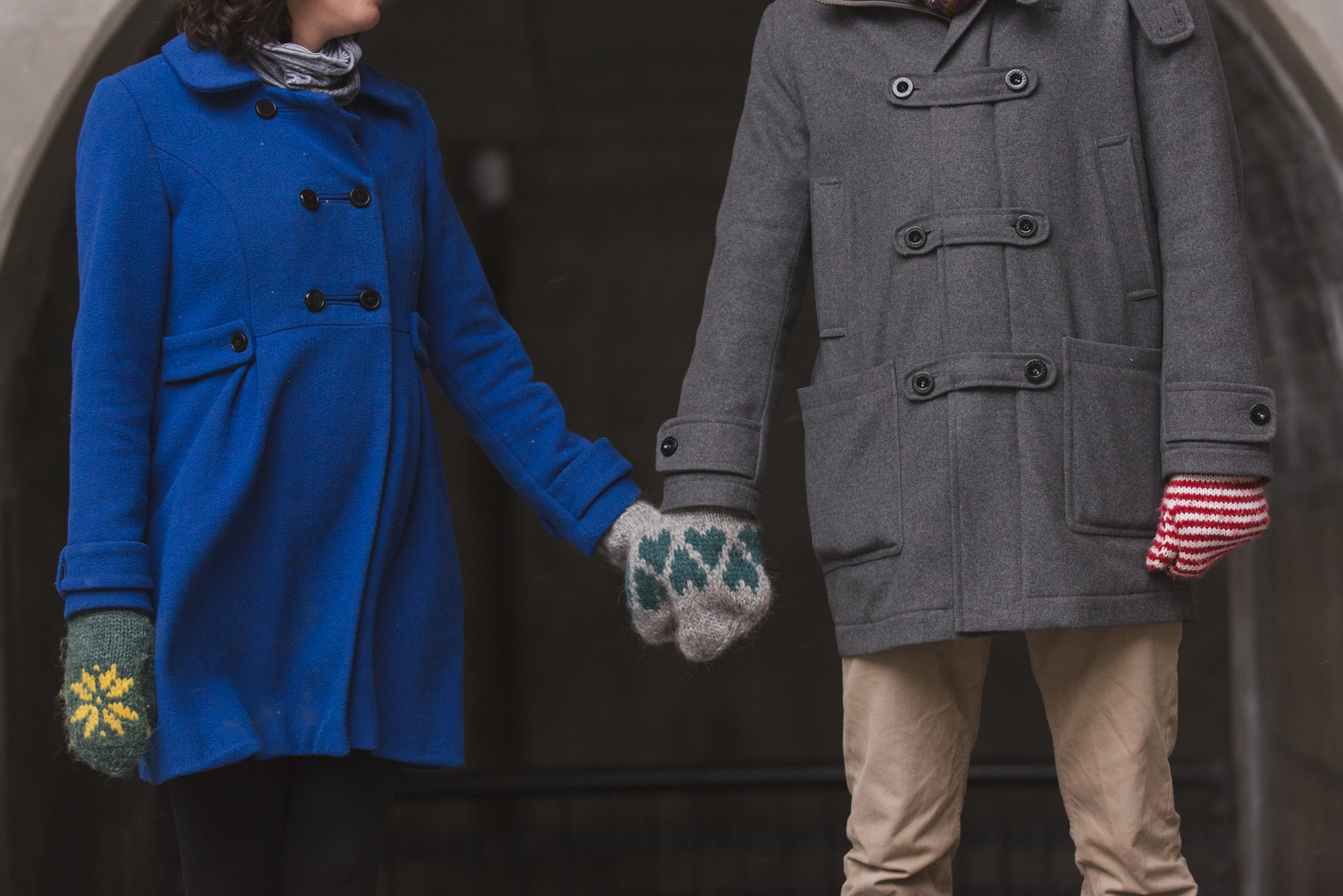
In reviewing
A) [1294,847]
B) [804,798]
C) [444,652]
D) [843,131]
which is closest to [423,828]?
[804,798]

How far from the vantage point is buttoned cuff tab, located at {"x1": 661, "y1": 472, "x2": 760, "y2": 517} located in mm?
1753

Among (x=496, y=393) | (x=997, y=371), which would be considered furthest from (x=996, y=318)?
(x=496, y=393)

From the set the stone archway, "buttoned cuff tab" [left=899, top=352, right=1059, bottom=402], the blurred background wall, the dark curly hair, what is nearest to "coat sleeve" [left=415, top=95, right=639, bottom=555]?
the dark curly hair

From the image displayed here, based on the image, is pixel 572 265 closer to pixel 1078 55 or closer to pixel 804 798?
pixel 804 798

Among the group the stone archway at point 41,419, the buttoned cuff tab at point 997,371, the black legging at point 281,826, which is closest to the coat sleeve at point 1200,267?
the buttoned cuff tab at point 997,371

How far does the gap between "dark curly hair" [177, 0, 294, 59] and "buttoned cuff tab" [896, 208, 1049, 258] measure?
2.88 ft

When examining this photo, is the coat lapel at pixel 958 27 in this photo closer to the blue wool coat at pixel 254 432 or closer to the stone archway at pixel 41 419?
the blue wool coat at pixel 254 432

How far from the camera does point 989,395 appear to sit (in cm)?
166

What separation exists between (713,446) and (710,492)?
0.20 feet

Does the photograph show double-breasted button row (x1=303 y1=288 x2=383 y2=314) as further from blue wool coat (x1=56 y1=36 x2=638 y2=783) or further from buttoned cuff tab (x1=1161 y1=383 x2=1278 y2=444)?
buttoned cuff tab (x1=1161 y1=383 x2=1278 y2=444)

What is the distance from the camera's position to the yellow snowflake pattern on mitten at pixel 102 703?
60.7 inches

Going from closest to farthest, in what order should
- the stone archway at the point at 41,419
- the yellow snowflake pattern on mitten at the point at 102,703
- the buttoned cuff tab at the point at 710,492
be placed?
1. the yellow snowflake pattern on mitten at the point at 102,703
2. the buttoned cuff tab at the point at 710,492
3. the stone archway at the point at 41,419

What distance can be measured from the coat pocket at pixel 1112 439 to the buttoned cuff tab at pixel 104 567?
111 centimetres

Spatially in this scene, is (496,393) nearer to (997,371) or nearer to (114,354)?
(114,354)
